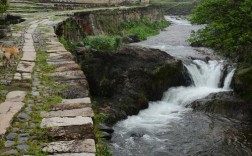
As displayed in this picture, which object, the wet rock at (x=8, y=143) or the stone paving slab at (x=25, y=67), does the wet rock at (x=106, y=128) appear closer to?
the stone paving slab at (x=25, y=67)

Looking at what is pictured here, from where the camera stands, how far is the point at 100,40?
20.4 m

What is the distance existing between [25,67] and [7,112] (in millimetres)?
3509

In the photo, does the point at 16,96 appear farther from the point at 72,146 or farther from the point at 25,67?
the point at 72,146

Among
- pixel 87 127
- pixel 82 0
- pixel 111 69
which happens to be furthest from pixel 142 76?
pixel 82 0

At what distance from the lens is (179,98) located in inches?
681

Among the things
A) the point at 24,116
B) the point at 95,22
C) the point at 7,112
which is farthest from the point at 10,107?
the point at 95,22

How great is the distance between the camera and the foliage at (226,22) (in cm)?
1360

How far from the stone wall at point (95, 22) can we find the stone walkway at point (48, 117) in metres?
11.8

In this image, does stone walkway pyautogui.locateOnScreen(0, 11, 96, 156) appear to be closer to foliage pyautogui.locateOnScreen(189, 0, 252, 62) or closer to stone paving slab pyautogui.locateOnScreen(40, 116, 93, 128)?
stone paving slab pyautogui.locateOnScreen(40, 116, 93, 128)

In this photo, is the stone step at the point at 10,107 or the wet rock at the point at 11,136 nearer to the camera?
the wet rock at the point at 11,136

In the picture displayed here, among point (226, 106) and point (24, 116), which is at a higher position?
point (24, 116)

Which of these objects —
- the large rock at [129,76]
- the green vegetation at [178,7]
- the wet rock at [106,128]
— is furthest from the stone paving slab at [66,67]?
the green vegetation at [178,7]

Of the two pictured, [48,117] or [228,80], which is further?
[228,80]

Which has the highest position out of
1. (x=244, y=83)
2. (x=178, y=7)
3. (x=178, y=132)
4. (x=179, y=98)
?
(x=178, y=7)
